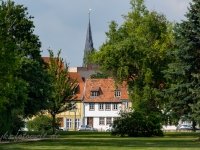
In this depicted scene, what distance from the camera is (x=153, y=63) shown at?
70375 mm

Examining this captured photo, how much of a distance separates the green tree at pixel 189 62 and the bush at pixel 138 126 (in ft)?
32.1

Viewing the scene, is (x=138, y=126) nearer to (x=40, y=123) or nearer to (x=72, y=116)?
(x=40, y=123)

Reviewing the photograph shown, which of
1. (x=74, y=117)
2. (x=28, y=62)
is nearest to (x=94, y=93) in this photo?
(x=74, y=117)

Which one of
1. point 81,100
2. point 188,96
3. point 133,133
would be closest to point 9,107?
point 188,96

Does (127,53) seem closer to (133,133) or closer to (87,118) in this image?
(133,133)

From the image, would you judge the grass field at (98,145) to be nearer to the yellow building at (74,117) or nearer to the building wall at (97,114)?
the building wall at (97,114)

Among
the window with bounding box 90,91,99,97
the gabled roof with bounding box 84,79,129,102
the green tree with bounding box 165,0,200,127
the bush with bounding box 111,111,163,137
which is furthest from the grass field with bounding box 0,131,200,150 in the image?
the window with bounding box 90,91,99,97

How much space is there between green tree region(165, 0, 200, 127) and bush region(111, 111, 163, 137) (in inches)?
385

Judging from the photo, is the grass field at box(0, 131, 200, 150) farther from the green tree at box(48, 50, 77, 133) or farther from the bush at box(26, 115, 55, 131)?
the bush at box(26, 115, 55, 131)

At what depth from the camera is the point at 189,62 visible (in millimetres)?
51750

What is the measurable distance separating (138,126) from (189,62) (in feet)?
42.8

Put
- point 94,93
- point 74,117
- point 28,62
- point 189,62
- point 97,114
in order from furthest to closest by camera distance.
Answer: point 74,117 → point 97,114 → point 94,93 → point 28,62 → point 189,62

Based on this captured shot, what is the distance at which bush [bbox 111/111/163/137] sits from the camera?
62250 millimetres

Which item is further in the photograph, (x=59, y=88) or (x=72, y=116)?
(x=72, y=116)
